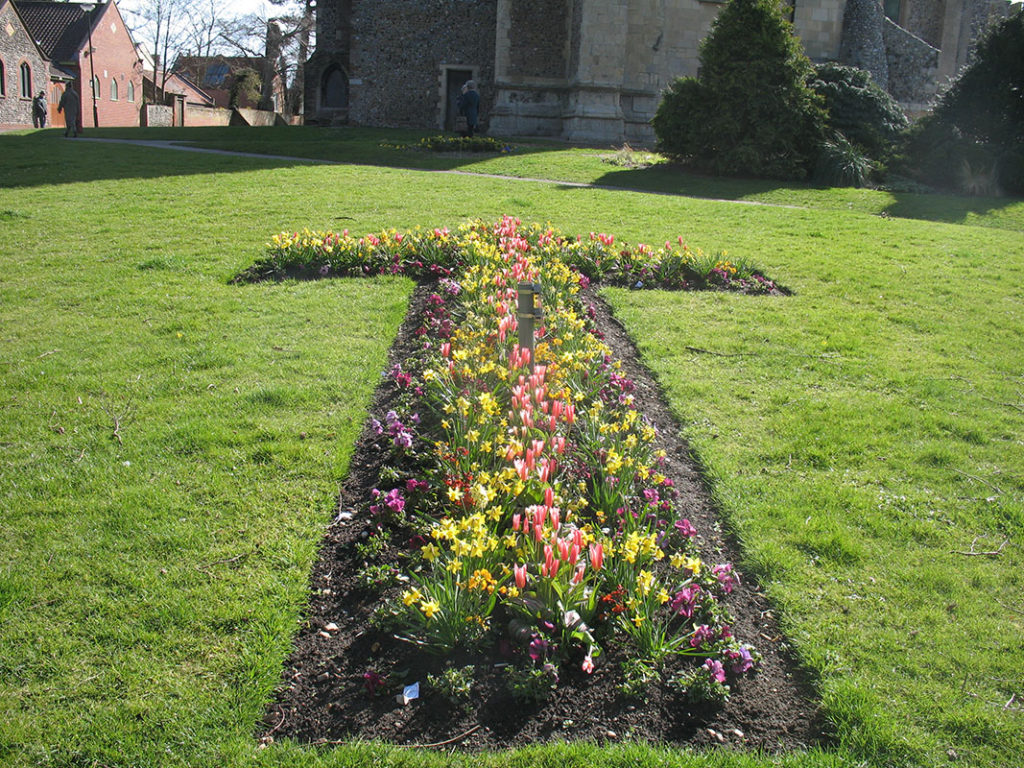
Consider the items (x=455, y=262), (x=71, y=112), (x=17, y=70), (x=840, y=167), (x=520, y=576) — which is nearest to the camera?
(x=520, y=576)

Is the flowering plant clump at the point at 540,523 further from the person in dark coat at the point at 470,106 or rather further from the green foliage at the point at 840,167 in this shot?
the person in dark coat at the point at 470,106

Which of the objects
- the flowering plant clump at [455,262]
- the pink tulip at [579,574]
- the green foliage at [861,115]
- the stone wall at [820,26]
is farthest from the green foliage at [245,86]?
the pink tulip at [579,574]

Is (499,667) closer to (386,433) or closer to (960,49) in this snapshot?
(386,433)

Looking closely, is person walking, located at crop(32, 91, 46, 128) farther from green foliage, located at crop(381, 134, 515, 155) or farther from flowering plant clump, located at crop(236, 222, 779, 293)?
flowering plant clump, located at crop(236, 222, 779, 293)

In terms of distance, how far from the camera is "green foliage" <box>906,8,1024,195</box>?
48.4 feet

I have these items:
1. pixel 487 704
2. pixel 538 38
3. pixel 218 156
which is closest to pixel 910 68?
pixel 538 38

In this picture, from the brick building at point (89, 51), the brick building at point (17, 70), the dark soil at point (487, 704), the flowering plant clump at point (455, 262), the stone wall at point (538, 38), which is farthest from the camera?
the brick building at point (89, 51)

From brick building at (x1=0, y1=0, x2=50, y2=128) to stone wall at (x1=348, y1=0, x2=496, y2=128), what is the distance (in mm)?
23122

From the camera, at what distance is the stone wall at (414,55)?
2900cm

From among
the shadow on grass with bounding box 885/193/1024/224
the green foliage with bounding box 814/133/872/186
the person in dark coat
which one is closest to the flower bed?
the shadow on grass with bounding box 885/193/1024/224

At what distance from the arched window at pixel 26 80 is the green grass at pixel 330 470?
142 ft

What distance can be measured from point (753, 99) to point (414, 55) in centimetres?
1805

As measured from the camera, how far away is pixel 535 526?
10.4 ft

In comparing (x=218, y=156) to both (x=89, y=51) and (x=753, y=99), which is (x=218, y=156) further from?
(x=89, y=51)
